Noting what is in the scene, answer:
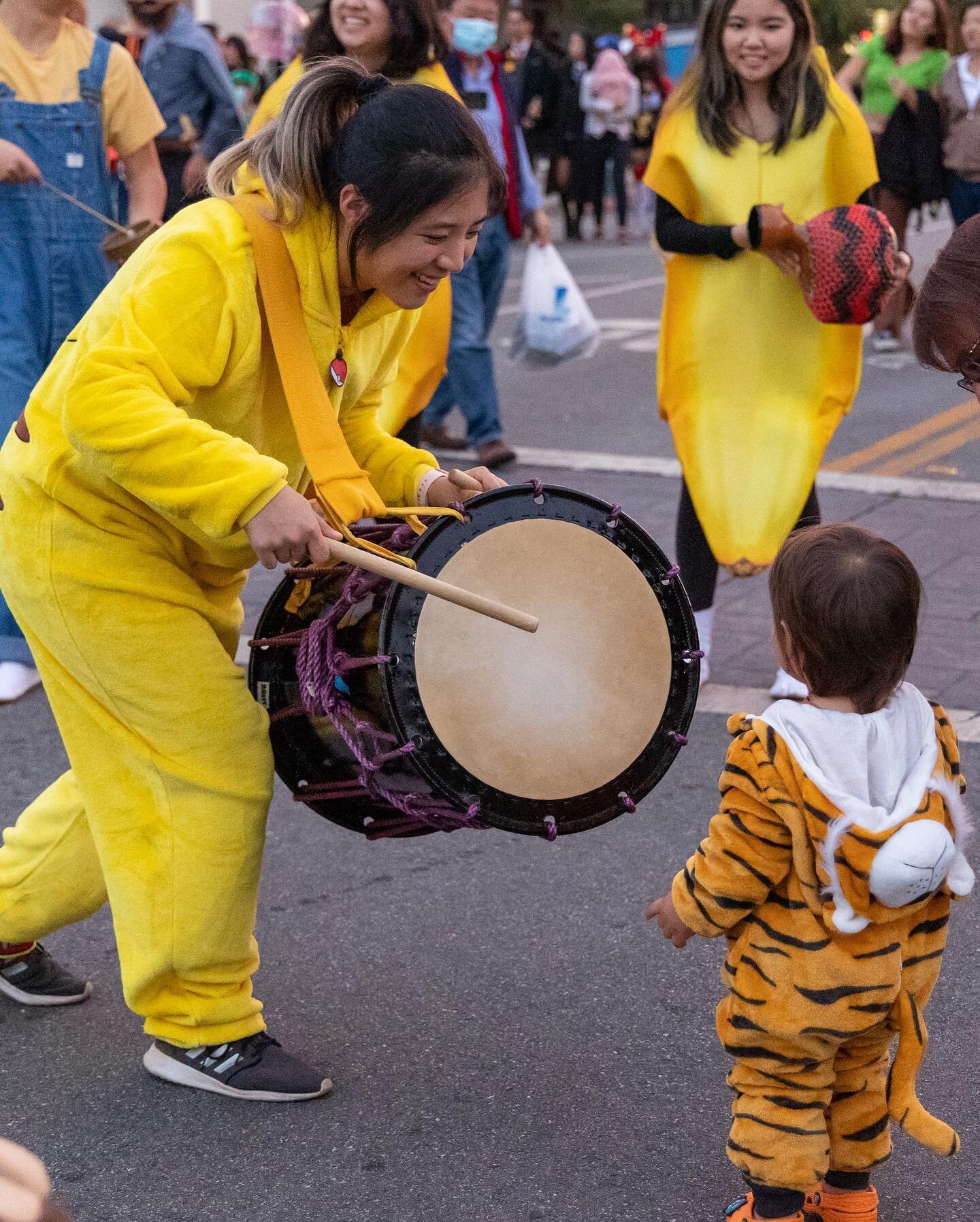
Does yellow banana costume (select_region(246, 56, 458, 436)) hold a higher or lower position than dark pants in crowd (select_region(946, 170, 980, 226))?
higher

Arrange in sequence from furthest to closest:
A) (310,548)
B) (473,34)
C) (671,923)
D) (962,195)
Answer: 1. (962,195)
2. (473,34)
3. (310,548)
4. (671,923)

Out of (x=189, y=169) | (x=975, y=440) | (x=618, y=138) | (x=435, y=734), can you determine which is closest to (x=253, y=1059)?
(x=435, y=734)

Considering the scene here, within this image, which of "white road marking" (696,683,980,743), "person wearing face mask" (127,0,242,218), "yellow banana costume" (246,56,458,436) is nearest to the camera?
"white road marking" (696,683,980,743)

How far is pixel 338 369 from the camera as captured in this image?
2.59m

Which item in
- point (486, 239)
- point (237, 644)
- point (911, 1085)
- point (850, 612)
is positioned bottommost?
point (486, 239)

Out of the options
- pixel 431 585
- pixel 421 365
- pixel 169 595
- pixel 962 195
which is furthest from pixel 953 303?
pixel 962 195

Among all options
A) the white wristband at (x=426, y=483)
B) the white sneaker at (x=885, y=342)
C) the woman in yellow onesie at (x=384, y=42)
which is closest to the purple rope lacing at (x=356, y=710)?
the white wristband at (x=426, y=483)

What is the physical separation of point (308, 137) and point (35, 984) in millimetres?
1558

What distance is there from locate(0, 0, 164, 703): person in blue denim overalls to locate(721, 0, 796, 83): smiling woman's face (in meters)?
1.61

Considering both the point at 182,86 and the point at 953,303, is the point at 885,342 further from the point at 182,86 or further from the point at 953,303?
the point at 953,303

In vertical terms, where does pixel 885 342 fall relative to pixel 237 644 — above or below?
below

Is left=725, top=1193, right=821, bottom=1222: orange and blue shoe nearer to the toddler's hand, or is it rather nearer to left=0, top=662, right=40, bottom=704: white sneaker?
the toddler's hand

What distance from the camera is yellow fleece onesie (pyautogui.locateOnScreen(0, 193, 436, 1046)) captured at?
A: 7.84 ft

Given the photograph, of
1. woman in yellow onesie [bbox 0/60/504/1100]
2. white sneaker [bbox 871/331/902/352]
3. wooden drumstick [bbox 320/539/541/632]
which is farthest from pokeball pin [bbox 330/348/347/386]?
white sneaker [bbox 871/331/902/352]
